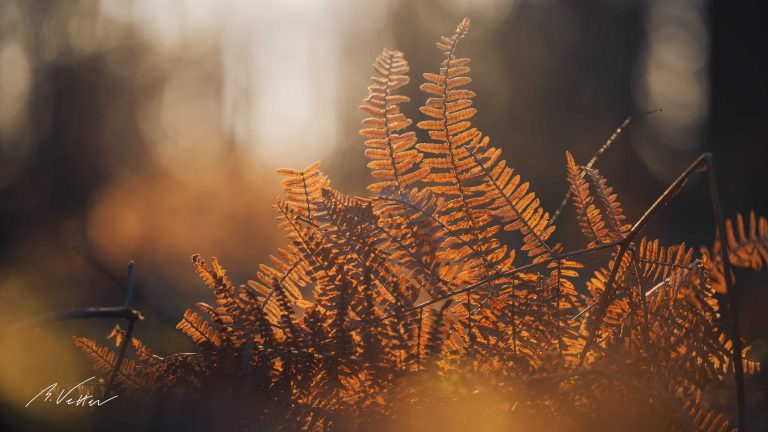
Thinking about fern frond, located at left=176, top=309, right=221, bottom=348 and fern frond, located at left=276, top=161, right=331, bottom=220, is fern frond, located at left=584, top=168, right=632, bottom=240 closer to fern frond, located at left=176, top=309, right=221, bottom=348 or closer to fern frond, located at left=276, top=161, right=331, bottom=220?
fern frond, located at left=276, top=161, right=331, bottom=220

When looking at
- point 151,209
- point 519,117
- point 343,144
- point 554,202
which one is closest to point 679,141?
point 554,202

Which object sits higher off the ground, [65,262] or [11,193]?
[11,193]

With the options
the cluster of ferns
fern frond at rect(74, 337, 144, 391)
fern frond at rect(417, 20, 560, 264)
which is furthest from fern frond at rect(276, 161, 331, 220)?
fern frond at rect(74, 337, 144, 391)

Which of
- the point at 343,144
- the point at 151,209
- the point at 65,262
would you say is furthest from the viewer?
the point at 343,144

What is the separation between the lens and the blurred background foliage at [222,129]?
575 cm

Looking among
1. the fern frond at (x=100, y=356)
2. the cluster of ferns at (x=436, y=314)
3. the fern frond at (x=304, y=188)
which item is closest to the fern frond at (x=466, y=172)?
the cluster of ferns at (x=436, y=314)

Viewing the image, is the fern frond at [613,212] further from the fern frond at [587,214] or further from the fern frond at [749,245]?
the fern frond at [749,245]

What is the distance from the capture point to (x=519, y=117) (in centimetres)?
1673

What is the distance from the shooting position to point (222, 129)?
1005 inches

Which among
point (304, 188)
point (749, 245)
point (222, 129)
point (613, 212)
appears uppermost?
point (222, 129)

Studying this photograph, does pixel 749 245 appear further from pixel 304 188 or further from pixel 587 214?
pixel 304 188

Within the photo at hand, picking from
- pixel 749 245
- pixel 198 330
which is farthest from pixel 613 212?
pixel 198 330

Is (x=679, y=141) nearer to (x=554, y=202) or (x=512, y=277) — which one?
(x=554, y=202)

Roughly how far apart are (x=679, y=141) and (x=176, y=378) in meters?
13.3
